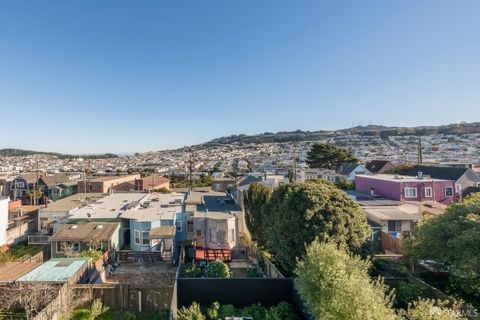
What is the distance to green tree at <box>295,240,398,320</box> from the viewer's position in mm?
8125

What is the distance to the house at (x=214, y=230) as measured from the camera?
21.3 metres

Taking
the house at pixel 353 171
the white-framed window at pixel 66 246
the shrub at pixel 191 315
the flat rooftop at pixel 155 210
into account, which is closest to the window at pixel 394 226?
the shrub at pixel 191 315

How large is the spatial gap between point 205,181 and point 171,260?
43.8m

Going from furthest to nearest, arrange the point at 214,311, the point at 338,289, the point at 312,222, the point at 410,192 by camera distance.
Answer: the point at 410,192 < the point at 312,222 < the point at 214,311 < the point at 338,289

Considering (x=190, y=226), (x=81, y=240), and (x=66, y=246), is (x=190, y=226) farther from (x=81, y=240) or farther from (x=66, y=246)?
(x=66, y=246)

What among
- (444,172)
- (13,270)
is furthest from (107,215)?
(444,172)

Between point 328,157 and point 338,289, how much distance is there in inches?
2355

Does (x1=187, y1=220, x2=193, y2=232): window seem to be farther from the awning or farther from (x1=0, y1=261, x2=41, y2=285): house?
(x1=0, y1=261, x2=41, y2=285): house

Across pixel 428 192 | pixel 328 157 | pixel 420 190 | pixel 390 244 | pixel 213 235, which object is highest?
pixel 328 157

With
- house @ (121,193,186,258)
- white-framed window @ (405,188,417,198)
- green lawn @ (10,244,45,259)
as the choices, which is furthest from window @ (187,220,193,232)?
white-framed window @ (405,188,417,198)

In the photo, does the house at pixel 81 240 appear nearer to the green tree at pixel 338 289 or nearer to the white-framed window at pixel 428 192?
the green tree at pixel 338 289

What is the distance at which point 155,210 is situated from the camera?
86.8 feet

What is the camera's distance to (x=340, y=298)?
28.7ft

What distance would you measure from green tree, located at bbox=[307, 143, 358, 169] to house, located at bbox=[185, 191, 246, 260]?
45021 millimetres
